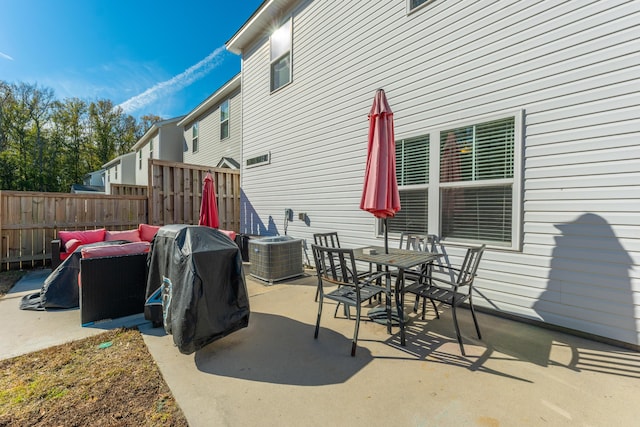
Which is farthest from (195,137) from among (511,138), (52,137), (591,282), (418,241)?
(52,137)

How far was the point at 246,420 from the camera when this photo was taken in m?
1.74

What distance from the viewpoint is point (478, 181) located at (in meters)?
3.56

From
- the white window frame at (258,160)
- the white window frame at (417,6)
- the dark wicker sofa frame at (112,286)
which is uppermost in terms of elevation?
the white window frame at (417,6)

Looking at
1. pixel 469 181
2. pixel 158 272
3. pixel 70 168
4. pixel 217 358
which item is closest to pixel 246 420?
pixel 217 358

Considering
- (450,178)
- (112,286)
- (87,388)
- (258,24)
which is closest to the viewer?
(87,388)

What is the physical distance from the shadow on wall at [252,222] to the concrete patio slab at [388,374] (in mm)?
4113

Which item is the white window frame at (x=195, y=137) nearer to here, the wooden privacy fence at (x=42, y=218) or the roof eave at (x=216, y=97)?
the roof eave at (x=216, y=97)

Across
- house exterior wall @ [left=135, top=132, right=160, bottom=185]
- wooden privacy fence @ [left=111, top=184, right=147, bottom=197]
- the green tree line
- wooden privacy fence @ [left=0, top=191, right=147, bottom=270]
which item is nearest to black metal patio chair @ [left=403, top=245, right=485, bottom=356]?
wooden privacy fence @ [left=0, top=191, right=147, bottom=270]

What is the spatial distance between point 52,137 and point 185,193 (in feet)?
77.0

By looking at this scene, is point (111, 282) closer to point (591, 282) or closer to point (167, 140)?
point (591, 282)

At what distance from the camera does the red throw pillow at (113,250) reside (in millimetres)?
3202

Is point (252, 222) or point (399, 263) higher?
point (252, 222)

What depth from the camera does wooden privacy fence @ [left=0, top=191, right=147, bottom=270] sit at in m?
5.75

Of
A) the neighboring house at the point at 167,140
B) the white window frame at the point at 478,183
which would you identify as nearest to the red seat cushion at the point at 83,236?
the white window frame at the point at 478,183
